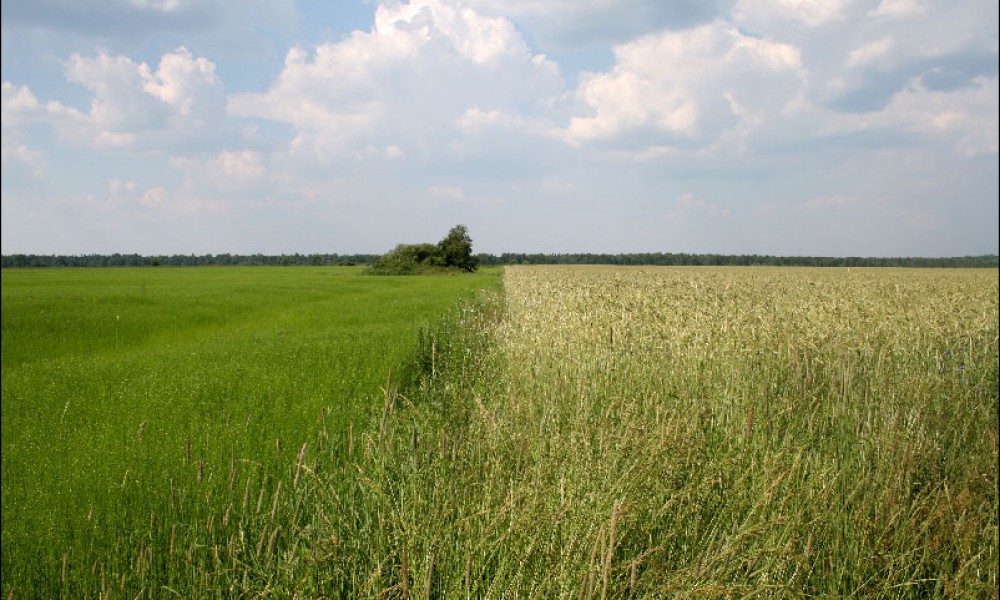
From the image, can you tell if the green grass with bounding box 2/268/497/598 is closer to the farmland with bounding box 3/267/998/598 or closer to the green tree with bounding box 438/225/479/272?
the farmland with bounding box 3/267/998/598

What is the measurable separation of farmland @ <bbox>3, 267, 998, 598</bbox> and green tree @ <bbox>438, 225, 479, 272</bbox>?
63.5m

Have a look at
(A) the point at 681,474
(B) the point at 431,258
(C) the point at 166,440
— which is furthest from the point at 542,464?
(B) the point at 431,258

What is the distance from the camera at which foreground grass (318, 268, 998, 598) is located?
296 centimetres

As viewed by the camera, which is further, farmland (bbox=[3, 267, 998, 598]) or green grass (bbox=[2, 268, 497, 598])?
green grass (bbox=[2, 268, 497, 598])

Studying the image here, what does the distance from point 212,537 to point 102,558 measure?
35.1 inches

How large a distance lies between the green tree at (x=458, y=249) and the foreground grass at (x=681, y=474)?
65.9 m

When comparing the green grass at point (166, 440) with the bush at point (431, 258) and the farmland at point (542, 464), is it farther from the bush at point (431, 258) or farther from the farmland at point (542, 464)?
the bush at point (431, 258)

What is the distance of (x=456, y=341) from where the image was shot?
12.1m

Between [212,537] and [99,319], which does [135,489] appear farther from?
[99,319]

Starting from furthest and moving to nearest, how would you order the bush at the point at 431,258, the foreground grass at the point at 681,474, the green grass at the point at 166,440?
the bush at the point at 431,258
the green grass at the point at 166,440
the foreground grass at the point at 681,474

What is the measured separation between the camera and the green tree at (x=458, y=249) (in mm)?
74125

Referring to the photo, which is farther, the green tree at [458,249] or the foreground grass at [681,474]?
the green tree at [458,249]

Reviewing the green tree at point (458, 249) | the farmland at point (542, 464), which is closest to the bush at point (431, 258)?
the green tree at point (458, 249)

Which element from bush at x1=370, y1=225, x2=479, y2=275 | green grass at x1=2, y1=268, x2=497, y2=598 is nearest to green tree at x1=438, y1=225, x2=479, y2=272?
bush at x1=370, y1=225, x2=479, y2=275
